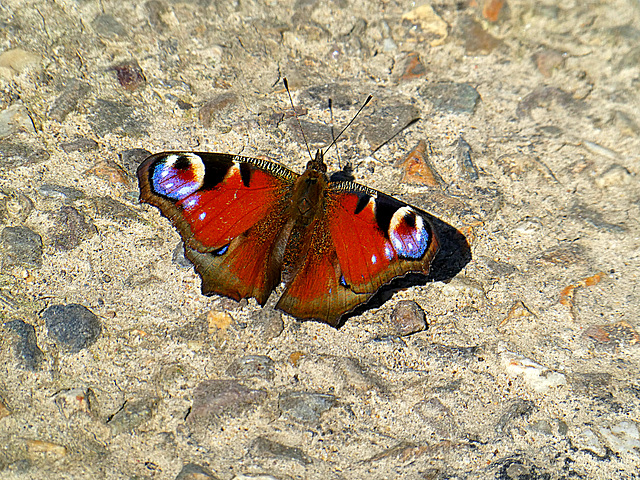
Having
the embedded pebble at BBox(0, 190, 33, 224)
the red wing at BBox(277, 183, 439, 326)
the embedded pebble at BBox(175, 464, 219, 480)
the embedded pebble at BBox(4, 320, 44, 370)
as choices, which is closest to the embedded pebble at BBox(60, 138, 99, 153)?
the embedded pebble at BBox(0, 190, 33, 224)

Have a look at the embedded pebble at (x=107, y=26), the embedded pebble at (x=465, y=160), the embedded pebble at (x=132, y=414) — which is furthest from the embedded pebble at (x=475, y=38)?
the embedded pebble at (x=132, y=414)

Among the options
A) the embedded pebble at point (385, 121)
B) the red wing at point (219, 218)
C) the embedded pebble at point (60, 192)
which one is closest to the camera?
the red wing at point (219, 218)

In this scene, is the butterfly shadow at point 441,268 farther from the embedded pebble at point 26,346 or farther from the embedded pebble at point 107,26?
the embedded pebble at point 107,26

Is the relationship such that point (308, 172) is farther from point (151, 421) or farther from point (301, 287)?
point (151, 421)

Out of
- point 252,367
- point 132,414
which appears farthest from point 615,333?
point 132,414

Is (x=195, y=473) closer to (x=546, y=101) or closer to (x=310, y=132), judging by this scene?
(x=310, y=132)

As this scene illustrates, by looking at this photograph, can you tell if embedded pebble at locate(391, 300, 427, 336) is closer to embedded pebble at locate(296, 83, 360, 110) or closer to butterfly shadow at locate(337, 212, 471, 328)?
butterfly shadow at locate(337, 212, 471, 328)

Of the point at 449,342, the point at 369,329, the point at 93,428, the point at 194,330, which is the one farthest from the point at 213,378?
the point at 449,342
